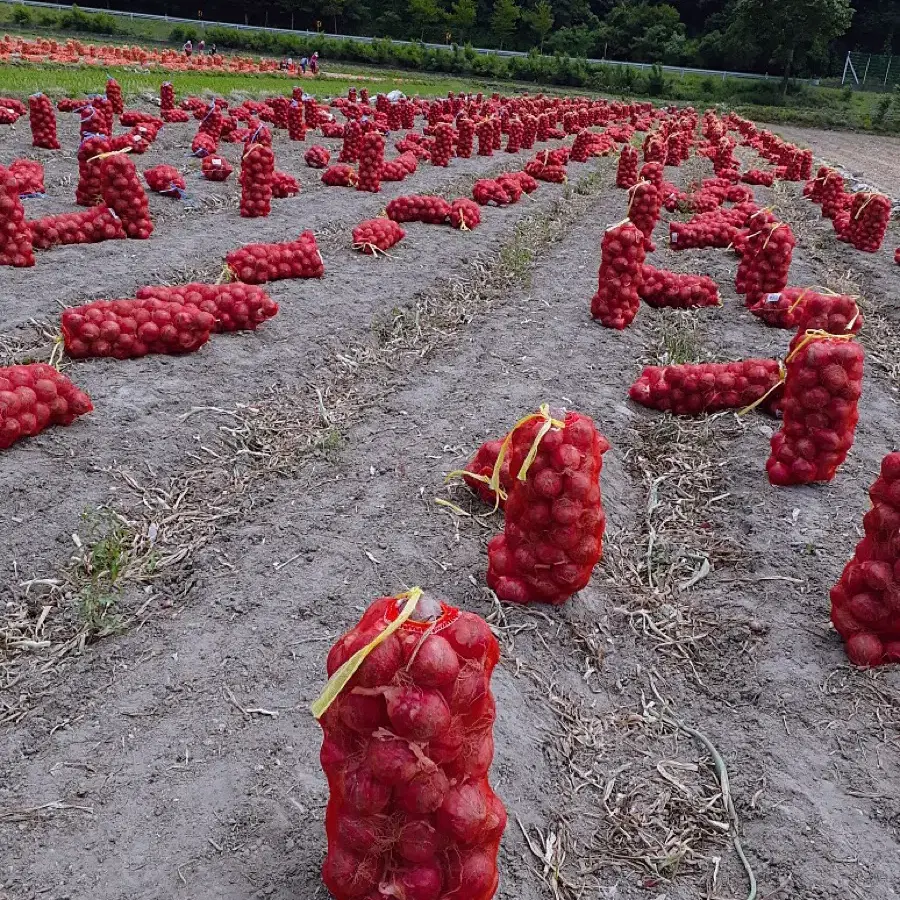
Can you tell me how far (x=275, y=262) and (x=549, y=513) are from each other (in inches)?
199

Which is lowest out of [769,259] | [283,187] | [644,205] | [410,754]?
[283,187]

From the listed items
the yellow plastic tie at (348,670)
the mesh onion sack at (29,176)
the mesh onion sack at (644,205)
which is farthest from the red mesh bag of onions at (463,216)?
the yellow plastic tie at (348,670)

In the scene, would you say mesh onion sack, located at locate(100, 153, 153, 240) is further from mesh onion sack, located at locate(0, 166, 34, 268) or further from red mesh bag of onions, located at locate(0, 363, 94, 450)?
red mesh bag of onions, located at locate(0, 363, 94, 450)

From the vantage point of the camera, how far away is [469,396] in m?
5.58

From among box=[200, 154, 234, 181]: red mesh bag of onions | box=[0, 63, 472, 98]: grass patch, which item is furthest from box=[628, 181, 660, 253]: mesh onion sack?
box=[0, 63, 472, 98]: grass patch

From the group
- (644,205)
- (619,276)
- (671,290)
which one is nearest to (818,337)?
(619,276)

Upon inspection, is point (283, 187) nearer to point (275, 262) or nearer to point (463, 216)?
point (463, 216)

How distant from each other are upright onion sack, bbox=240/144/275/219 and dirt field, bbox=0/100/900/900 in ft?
11.0

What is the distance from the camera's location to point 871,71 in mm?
54594

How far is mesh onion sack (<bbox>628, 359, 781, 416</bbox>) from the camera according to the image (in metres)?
5.65

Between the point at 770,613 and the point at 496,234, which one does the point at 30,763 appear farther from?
the point at 496,234

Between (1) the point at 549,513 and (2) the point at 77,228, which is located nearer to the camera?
(1) the point at 549,513

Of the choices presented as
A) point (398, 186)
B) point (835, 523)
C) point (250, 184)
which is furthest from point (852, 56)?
point (835, 523)

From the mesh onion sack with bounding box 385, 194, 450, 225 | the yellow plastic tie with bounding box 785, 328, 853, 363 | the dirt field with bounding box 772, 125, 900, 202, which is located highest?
the yellow plastic tie with bounding box 785, 328, 853, 363
